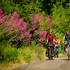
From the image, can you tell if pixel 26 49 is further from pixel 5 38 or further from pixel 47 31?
pixel 47 31

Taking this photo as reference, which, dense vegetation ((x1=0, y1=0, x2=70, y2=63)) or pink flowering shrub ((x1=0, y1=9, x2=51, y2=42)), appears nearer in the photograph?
dense vegetation ((x1=0, y1=0, x2=70, y2=63))

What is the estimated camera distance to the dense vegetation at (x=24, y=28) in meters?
15.1

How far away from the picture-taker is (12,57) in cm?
1405

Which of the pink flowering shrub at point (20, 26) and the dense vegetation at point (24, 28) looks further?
the pink flowering shrub at point (20, 26)

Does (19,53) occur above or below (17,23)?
below

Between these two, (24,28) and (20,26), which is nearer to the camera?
(20,26)

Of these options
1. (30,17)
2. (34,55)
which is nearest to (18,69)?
(34,55)

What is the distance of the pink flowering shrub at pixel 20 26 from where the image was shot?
Result: 15.5 metres

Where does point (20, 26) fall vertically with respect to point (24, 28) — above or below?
above

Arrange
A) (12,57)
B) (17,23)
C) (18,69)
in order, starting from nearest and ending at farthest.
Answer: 1. (18,69)
2. (12,57)
3. (17,23)

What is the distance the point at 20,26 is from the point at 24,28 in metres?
0.79

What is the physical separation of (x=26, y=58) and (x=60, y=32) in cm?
979

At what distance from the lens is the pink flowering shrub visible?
15.5 m

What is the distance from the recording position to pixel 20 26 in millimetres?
16875
